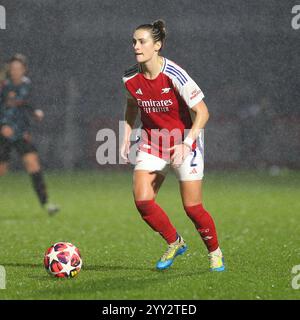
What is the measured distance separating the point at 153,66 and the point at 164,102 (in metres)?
0.32

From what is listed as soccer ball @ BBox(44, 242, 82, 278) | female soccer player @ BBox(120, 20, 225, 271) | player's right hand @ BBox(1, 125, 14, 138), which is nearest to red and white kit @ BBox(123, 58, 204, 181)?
female soccer player @ BBox(120, 20, 225, 271)

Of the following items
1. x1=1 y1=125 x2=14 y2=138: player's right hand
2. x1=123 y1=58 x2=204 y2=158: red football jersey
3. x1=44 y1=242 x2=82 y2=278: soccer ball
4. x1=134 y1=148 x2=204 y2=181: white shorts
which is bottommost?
x1=44 y1=242 x2=82 y2=278: soccer ball

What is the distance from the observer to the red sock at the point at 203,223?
7.36 m

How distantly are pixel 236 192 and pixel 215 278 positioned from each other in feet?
31.3

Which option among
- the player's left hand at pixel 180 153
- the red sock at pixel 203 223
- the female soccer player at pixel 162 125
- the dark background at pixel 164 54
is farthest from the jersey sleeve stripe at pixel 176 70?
the dark background at pixel 164 54

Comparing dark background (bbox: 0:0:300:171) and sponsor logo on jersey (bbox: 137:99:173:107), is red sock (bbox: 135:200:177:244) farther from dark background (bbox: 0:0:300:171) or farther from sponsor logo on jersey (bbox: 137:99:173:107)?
dark background (bbox: 0:0:300:171)

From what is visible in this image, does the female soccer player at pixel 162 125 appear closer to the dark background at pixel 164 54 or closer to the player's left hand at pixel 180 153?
the player's left hand at pixel 180 153

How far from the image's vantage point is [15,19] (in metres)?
22.9

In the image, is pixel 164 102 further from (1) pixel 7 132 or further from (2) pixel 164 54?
(2) pixel 164 54

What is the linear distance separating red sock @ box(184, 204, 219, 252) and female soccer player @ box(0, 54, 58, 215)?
215 inches

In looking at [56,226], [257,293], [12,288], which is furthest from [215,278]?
[56,226]

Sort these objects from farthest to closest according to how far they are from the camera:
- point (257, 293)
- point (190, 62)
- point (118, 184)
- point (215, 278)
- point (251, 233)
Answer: point (190, 62), point (118, 184), point (251, 233), point (215, 278), point (257, 293)

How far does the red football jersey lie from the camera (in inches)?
283

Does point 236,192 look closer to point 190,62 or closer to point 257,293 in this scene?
point 190,62
